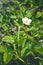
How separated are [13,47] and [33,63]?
279mm

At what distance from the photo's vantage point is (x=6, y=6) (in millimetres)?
3492

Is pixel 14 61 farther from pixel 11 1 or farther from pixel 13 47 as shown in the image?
pixel 11 1

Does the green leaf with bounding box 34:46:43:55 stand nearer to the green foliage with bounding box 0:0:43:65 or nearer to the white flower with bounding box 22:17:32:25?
the green foliage with bounding box 0:0:43:65

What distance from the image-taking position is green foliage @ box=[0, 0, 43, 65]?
238cm

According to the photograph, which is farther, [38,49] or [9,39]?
[9,39]

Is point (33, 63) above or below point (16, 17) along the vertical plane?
below

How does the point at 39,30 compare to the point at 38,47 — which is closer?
the point at 38,47

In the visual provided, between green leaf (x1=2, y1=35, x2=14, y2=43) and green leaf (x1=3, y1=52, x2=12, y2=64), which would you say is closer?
green leaf (x1=3, y1=52, x2=12, y2=64)

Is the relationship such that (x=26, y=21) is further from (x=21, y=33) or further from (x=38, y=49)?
(x=38, y=49)

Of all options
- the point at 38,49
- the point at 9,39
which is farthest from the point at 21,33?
the point at 38,49

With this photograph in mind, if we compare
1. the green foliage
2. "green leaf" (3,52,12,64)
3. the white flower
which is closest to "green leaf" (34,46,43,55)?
the green foliage

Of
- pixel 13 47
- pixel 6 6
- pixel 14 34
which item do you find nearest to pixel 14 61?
pixel 13 47

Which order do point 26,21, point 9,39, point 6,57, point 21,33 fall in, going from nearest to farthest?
1. point 6,57
2. point 9,39
3. point 21,33
4. point 26,21

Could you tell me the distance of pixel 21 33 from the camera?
2660 mm
